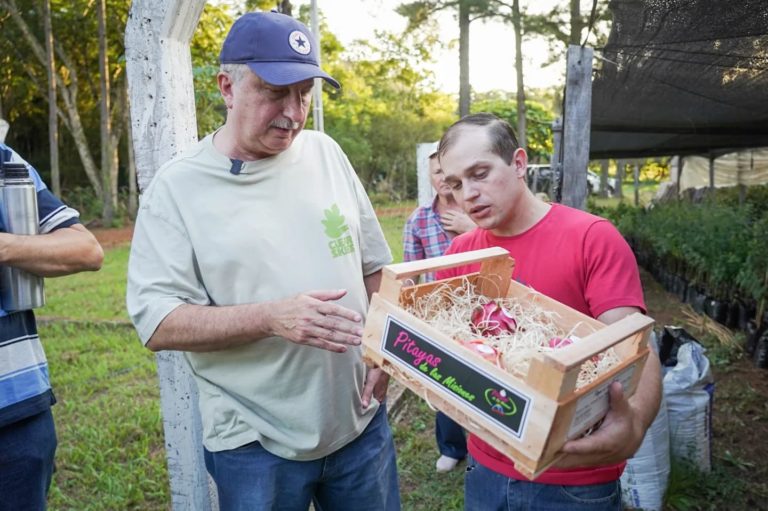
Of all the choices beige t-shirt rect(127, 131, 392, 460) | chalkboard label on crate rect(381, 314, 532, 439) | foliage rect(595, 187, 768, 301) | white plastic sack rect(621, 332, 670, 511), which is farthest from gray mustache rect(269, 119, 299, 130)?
foliage rect(595, 187, 768, 301)

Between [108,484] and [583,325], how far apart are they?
321 cm

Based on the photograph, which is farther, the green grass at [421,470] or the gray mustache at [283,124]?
the green grass at [421,470]

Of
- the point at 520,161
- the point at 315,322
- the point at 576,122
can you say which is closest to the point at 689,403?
the point at 576,122

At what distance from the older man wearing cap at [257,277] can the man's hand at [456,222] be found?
5.43 feet

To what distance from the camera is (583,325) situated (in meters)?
1.52

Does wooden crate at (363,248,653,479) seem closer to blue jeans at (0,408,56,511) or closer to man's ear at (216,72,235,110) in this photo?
man's ear at (216,72,235,110)

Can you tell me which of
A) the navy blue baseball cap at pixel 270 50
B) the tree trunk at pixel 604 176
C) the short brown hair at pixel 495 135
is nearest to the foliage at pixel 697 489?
the short brown hair at pixel 495 135

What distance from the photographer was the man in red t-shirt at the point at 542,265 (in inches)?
62.6

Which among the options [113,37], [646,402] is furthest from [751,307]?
[113,37]

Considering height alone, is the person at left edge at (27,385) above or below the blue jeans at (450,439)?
above

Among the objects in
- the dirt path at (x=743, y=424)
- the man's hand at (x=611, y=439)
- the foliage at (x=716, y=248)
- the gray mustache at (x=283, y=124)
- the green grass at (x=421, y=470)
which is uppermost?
the gray mustache at (x=283, y=124)

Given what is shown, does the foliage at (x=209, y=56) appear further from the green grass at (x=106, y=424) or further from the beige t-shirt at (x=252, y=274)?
the beige t-shirt at (x=252, y=274)

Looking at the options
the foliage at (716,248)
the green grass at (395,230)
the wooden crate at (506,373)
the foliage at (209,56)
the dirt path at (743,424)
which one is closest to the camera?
the wooden crate at (506,373)

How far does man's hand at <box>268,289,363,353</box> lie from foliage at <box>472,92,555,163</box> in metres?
29.5
